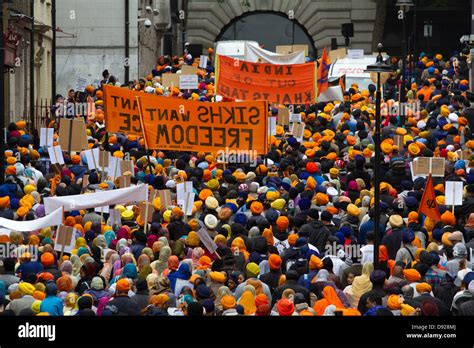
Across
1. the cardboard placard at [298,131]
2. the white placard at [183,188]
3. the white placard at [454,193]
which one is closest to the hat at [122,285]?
the white placard at [183,188]

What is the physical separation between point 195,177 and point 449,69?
19902mm

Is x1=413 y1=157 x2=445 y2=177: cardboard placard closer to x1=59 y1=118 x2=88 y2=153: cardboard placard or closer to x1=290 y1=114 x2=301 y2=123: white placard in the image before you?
x1=59 y1=118 x2=88 y2=153: cardboard placard

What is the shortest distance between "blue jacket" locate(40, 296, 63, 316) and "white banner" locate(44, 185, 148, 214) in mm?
4598

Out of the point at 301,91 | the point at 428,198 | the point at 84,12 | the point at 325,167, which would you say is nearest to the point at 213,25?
the point at 84,12

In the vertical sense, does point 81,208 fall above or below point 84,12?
below

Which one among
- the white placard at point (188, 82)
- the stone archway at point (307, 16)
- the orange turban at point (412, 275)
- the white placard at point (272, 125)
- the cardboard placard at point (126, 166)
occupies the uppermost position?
the stone archway at point (307, 16)

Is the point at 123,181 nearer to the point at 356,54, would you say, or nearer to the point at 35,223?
the point at 35,223

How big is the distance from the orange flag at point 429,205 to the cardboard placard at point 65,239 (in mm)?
4790

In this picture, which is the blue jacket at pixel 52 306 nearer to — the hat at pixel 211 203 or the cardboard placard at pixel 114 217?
the cardboard placard at pixel 114 217

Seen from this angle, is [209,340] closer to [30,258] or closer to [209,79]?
[30,258]

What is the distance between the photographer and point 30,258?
57.5 ft

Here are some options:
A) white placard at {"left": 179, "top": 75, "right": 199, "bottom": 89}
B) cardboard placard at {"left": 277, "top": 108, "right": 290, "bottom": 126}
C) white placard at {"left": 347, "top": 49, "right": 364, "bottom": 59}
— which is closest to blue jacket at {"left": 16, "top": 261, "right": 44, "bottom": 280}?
cardboard placard at {"left": 277, "top": 108, "right": 290, "bottom": 126}

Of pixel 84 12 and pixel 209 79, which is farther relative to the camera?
pixel 84 12

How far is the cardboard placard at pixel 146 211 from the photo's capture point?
2002cm
